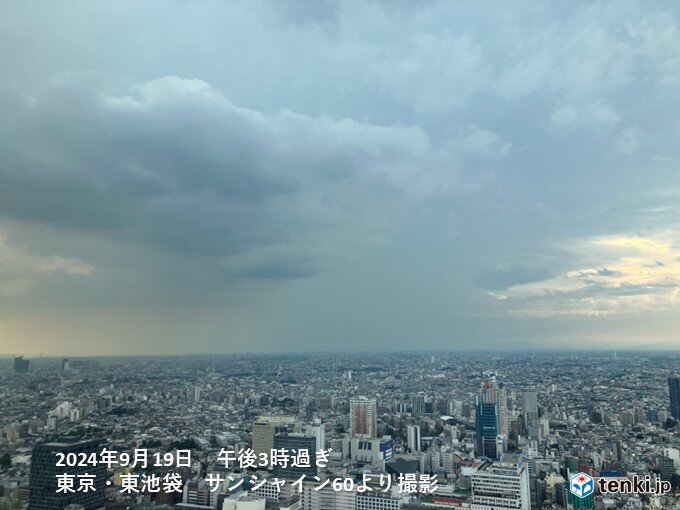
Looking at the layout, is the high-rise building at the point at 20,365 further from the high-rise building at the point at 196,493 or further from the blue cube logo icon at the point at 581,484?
the blue cube logo icon at the point at 581,484

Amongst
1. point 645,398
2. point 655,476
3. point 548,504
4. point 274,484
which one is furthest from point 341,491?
point 645,398

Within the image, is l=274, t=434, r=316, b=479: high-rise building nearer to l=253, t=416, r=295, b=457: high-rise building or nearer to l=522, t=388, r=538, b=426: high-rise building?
l=253, t=416, r=295, b=457: high-rise building

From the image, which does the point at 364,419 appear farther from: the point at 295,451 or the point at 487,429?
the point at 295,451

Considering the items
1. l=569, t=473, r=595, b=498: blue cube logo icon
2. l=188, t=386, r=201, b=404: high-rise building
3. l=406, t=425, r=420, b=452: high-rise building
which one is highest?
l=188, t=386, r=201, b=404: high-rise building

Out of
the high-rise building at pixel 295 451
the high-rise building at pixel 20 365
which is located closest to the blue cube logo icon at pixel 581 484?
the high-rise building at pixel 295 451

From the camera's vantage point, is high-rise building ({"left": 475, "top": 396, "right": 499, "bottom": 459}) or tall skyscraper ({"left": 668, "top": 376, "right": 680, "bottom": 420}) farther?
tall skyscraper ({"left": 668, "top": 376, "right": 680, "bottom": 420})

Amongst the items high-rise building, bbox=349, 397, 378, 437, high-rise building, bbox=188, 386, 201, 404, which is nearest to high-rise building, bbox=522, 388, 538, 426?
high-rise building, bbox=349, 397, 378, 437

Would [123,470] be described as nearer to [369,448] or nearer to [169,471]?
[169,471]
